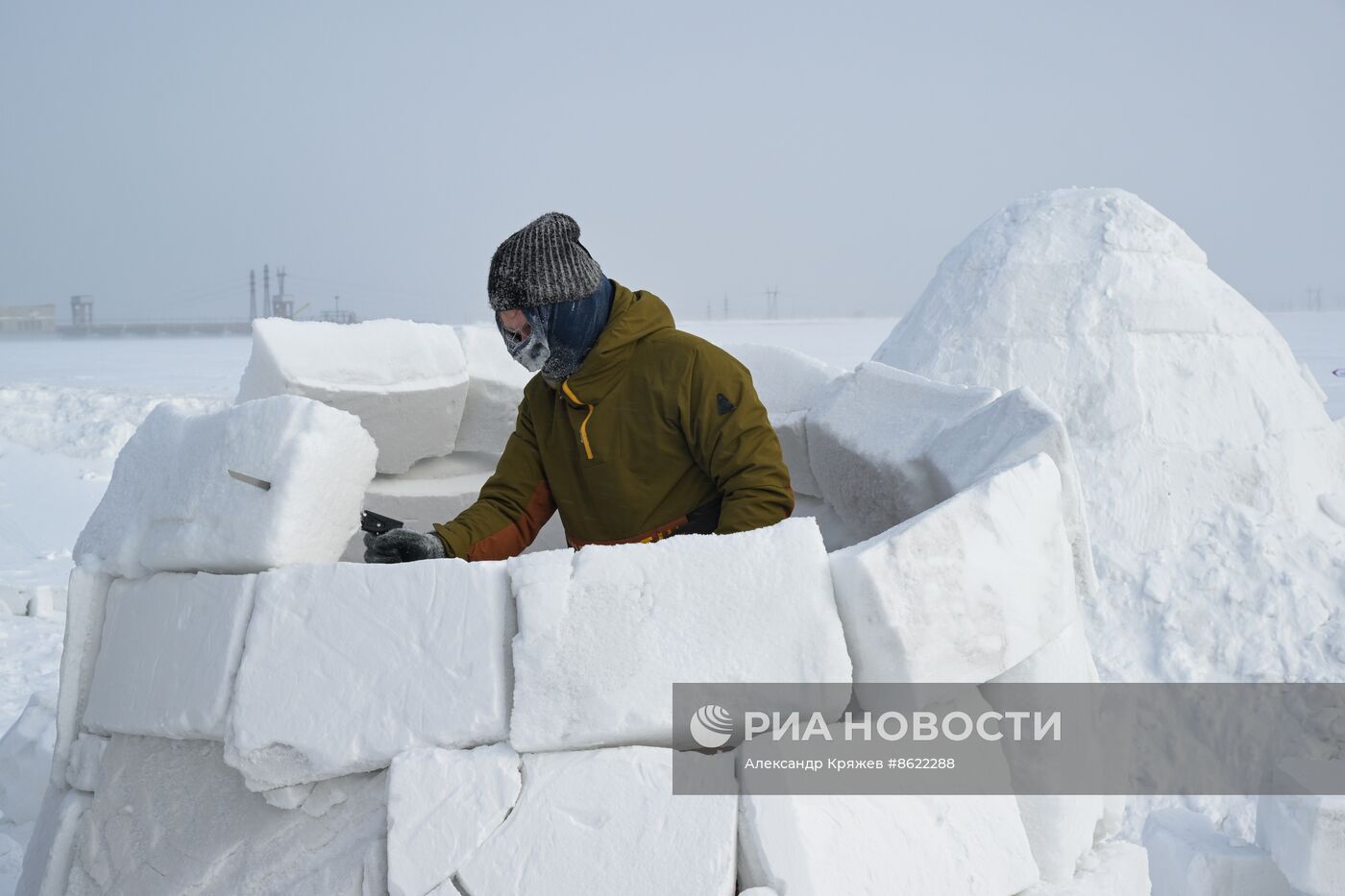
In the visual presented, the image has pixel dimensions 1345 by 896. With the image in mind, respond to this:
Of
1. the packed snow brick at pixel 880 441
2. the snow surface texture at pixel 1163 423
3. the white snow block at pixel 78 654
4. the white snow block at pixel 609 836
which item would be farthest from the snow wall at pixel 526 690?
the snow surface texture at pixel 1163 423

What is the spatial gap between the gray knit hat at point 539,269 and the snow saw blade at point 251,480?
2.26 ft

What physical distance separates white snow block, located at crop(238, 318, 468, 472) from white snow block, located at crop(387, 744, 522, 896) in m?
1.66

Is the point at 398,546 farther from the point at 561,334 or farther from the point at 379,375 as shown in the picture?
the point at 379,375

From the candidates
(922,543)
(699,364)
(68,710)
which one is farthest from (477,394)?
(922,543)

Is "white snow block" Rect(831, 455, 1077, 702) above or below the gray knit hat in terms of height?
below

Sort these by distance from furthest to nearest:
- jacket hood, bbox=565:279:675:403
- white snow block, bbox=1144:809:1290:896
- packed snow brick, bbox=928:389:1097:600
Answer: white snow block, bbox=1144:809:1290:896 < jacket hood, bbox=565:279:675:403 < packed snow brick, bbox=928:389:1097:600

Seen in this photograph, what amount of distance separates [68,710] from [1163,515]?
17.7ft

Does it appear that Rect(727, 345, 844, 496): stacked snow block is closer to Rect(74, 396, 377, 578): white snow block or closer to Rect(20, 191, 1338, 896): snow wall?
Rect(20, 191, 1338, 896): snow wall

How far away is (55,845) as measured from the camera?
2223mm

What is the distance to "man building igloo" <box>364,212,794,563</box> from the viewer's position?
2500 millimetres

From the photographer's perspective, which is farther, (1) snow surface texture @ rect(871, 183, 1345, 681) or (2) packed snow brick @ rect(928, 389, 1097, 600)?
(1) snow surface texture @ rect(871, 183, 1345, 681)

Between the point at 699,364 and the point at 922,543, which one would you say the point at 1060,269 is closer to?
the point at 699,364

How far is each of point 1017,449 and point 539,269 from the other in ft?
3.57

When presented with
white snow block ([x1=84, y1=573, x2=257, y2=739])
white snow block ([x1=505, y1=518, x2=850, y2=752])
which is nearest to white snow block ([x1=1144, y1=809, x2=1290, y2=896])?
white snow block ([x1=505, y1=518, x2=850, y2=752])
